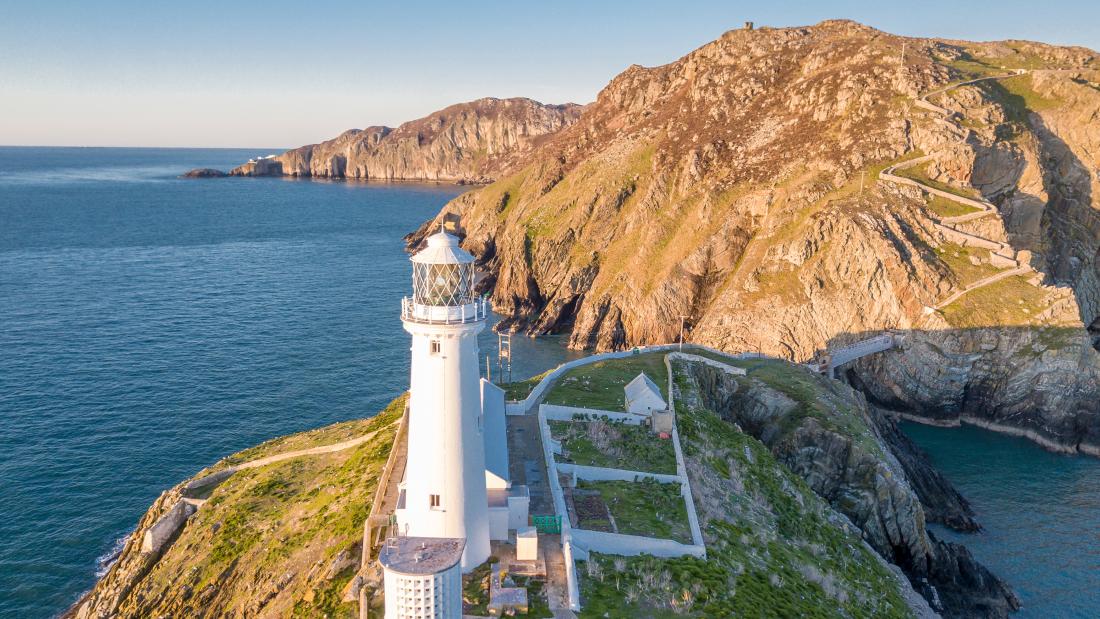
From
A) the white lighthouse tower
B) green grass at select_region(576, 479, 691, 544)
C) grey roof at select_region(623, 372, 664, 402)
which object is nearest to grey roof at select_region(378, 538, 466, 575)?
the white lighthouse tower

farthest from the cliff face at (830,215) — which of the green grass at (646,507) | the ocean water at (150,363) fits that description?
the green grass at (646,507)

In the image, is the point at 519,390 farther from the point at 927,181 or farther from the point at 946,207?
the point at 927,181

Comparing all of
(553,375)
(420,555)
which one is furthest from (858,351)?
(420,555)

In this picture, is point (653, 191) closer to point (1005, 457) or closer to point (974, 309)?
point (974, 309)

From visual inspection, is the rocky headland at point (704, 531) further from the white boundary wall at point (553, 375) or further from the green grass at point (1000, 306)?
the green grass at point (1000, 306)

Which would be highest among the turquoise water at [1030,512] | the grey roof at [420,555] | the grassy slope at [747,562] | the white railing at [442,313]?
the white railing at [442,313]

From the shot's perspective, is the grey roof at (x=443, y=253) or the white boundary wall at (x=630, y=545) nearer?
the grey roof at (x=443, y=253)

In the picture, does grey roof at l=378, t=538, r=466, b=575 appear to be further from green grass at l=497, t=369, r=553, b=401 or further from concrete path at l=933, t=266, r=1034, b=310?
concrete path at l=933, t=266, r=1034, b=310
